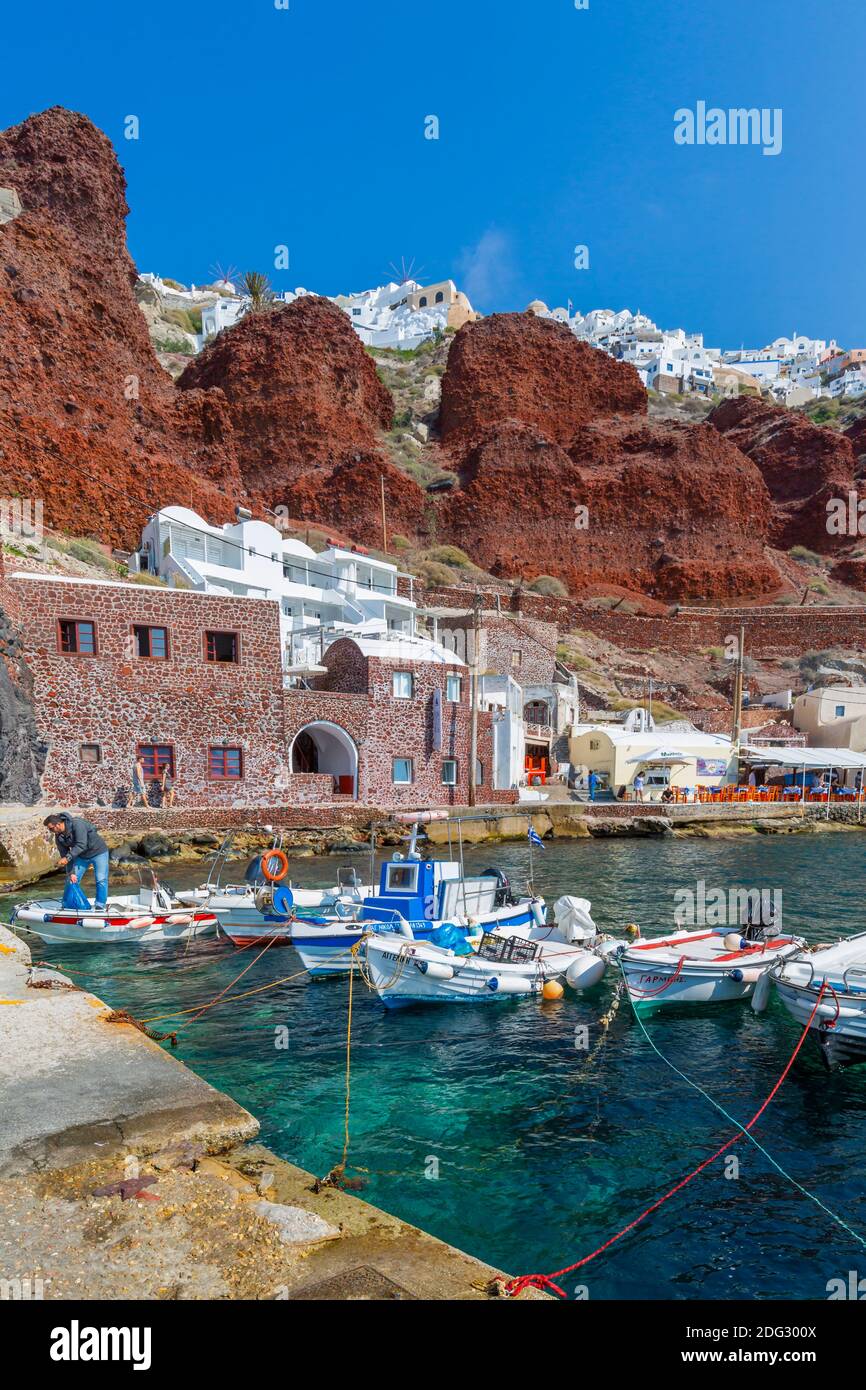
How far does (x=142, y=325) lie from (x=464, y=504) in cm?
3039

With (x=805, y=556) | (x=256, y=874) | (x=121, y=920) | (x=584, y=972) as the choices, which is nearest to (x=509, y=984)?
(x=584, y=972)

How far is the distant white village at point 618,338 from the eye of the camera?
128 metres

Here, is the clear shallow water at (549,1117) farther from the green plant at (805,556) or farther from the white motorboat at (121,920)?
the green plant at (805,556)

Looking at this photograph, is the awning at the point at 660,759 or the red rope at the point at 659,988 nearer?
the red rope at the point at 659,988

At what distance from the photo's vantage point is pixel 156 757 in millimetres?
29000

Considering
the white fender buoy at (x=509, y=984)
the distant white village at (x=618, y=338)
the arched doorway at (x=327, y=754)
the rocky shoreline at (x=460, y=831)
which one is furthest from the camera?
the distant white village at (x=618, y=338)

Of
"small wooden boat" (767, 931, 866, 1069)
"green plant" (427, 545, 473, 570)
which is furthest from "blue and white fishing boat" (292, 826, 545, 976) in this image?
"green plant" (427, 545, 473, 570)

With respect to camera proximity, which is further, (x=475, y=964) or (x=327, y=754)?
(x=327, y=754)

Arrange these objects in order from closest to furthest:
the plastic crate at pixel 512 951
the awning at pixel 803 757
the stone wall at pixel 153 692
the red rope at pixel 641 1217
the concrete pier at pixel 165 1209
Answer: the concrete pier at pixel 165 1209 → the red rope at pixel 641 1217 → the plastic crate at pixel 512 951 → the stone wall at pixel 153 692 → the awning at pixel 803 757

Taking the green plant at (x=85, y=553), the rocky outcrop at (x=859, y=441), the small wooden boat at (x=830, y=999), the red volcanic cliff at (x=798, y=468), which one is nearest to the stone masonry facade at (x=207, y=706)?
the green plant at (x=85, y=553)

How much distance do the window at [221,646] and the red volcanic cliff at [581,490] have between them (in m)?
47.2

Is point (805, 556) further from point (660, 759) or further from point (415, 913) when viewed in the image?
point (415, 913)

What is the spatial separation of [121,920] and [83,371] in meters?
50.4

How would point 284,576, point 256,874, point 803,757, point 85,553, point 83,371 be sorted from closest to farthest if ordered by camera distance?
point 256,874 < point 85,553 < point 803,757 < point 284,576 < point 83,371
